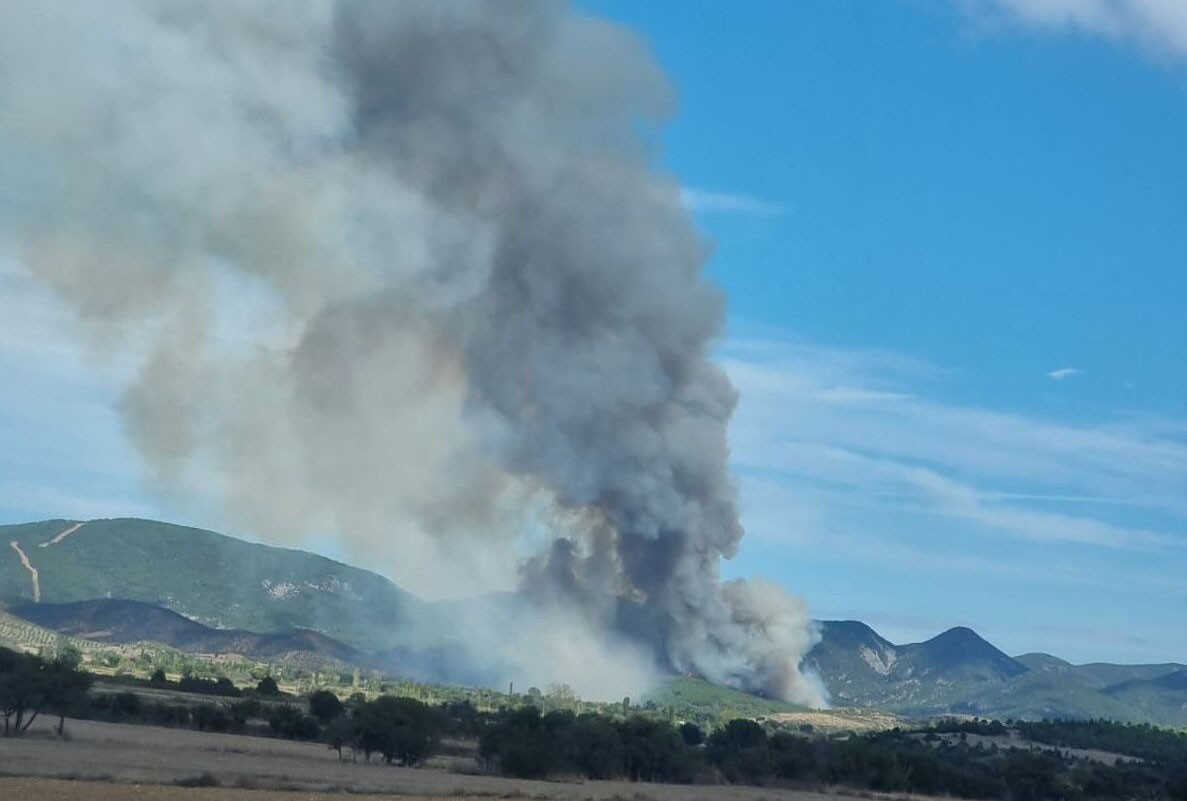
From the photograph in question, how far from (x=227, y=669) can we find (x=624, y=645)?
37.9m

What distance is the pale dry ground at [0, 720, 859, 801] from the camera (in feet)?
122

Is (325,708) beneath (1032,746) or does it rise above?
beneath

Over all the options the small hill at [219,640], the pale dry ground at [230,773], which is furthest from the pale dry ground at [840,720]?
the small hill at [219,640]

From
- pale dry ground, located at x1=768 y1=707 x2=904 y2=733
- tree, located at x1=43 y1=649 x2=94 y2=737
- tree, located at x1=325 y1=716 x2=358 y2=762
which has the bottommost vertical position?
tree, located at x1=325 y1=716 x2=358 y2=762

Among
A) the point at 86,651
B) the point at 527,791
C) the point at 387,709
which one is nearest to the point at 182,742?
the point at 387,709

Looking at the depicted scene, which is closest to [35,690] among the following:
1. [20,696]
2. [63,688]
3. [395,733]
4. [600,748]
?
[20,696]

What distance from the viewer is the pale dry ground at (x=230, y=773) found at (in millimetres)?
37312

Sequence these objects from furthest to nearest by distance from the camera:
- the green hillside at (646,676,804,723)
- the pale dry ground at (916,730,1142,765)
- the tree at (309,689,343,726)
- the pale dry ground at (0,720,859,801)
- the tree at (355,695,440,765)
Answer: the green hillside at (646,676,804,723)
the pale dry ground at (916,730,1142,765)
the tree at (309,689,343,726)
the tree at (355,695,440,765)
the pale dry ground at (0,720,859,801)

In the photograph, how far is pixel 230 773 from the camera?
43.3m

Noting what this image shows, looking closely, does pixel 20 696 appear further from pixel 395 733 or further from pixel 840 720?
pixel 840 720

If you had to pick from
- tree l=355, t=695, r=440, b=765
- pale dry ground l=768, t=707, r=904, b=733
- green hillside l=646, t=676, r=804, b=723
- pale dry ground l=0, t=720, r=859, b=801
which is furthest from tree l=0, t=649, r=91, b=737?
pale dry ground l=768, t=707, r=904, b=733

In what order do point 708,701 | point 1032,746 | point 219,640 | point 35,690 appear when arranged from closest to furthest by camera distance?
point 35,690
point 1032,746
point 708,701
point 219,640

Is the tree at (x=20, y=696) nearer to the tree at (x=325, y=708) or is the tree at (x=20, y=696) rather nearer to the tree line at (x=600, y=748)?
the tree line at (x=600, y=748)

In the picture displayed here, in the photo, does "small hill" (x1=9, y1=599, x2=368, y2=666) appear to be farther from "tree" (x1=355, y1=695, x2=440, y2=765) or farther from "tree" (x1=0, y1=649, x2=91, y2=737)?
"tree" (x1=355, y1=695, x2=440, y2=765)
